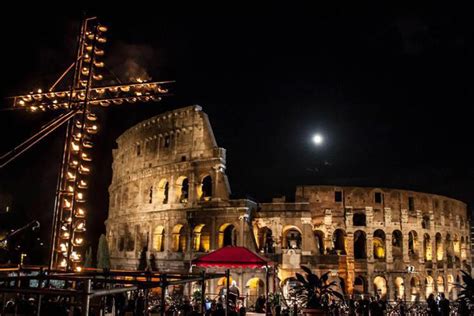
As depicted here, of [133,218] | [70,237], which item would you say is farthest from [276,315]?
[133,218]

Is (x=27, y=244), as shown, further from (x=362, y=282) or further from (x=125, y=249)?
(x=362, y=282)

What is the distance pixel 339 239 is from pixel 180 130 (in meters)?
15.1

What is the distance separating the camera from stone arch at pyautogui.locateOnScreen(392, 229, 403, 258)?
33250 millimetres

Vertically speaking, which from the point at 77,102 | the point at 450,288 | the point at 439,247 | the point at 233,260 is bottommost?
the point at 450,288

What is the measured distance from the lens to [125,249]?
109 feet

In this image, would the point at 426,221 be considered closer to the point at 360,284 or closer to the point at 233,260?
the point at 360,284

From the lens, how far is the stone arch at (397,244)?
33.2 meters

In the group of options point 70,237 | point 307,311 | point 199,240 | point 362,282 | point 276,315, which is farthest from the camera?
point 362,282

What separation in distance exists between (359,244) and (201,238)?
13.2 meters

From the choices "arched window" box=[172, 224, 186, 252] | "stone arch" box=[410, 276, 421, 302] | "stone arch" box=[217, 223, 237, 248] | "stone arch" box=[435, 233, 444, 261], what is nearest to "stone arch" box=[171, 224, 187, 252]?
"arched window" box=[172, 224, 186, 252]

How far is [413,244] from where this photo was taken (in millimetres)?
35188

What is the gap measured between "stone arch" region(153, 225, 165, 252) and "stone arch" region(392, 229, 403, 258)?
17830mm

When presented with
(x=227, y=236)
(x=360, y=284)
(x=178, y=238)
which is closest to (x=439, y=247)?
(x=360, y=284)

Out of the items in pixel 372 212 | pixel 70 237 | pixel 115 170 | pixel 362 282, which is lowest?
pixel 362 282
